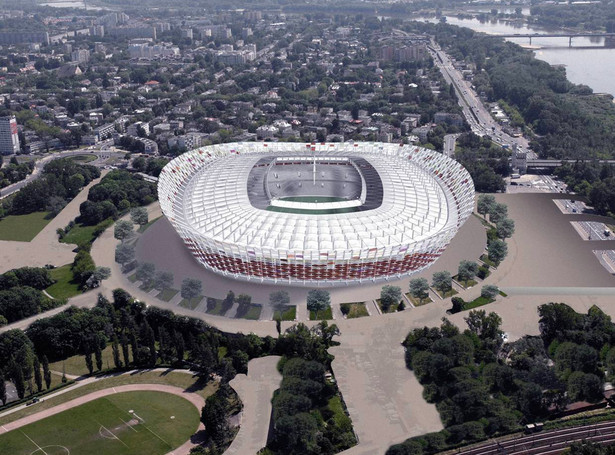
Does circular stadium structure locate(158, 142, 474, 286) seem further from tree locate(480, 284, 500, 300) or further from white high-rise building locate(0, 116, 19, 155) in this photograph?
white high-rise building locate(0, 116, 19, 155)

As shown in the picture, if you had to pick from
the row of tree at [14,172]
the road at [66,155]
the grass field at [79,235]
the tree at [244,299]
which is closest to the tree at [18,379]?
the tree at [244,299]

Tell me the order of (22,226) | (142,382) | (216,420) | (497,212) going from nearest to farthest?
(216,420) < (142,382) < (497,212) < (22,226)

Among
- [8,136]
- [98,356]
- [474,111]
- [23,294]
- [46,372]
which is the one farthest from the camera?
[474,111]

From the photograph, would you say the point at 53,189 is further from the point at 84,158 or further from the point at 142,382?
the point at 142,382

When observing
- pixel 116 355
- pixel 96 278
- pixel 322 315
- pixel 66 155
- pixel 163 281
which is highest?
pixel 163 281

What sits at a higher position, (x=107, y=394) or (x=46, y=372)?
(x=46, y=372)

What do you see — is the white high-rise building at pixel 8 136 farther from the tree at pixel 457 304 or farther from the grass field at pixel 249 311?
the tree at pixel 457 304

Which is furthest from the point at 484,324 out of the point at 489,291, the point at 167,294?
the point at 167,294

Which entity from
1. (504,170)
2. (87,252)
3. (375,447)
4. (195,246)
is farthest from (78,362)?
(504,170)
